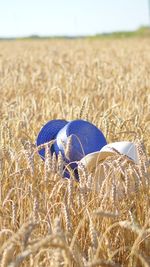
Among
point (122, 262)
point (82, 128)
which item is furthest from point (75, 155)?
point (122, 262)

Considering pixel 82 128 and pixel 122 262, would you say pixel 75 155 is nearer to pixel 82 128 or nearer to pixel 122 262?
pixel 82 128

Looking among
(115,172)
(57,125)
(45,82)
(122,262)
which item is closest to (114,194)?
(115,172)

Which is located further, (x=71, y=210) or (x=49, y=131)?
(x=49, y=131)

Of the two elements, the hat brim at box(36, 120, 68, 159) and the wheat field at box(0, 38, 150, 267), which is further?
the hat brim at box(36, 120, 68, 159)

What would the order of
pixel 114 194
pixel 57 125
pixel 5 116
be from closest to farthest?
pixel 114 194 < pixel 57 125 < pixel 5 116

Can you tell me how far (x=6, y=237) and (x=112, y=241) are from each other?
1.16ft

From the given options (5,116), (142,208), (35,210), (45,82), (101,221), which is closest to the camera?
(35,210)

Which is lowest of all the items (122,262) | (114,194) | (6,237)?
(122,262)

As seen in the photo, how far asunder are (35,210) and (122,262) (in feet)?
1.31

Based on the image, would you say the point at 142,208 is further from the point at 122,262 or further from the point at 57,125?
the point at 57,125

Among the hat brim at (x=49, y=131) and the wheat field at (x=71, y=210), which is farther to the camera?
the hat brim at (x=49, y=131)

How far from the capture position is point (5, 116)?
356cm

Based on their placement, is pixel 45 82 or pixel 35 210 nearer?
pixel 35 210

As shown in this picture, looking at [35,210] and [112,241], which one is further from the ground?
[35,210]
